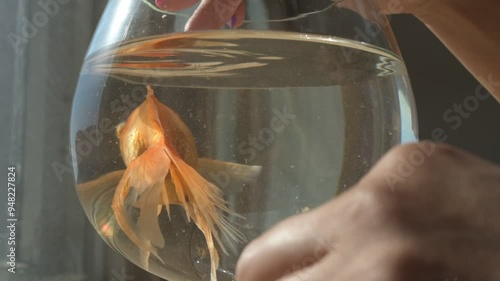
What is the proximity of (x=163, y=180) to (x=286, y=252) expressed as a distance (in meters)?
0.11

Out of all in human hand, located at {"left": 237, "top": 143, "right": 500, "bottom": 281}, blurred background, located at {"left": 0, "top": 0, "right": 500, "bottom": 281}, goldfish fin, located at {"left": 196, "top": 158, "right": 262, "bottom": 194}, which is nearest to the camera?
human hand, located at {"left": 237, "top": 143, "right": 500, "bottom": 281}

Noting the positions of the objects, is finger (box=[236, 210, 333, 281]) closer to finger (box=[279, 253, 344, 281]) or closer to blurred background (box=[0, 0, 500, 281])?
finger (box=[279, 253, 344, 281])

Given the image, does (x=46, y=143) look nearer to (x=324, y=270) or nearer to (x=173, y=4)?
(x=173, y=4)

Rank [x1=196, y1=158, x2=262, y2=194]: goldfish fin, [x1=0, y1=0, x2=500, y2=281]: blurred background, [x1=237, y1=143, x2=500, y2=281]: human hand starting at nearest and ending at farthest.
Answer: [x1=237, y1=143, x2=500, y2=281]: human hand
[x1=196, y1=158, x2=262, y2=194]: goldfish fin
[x1=0, y1=0, x2=500, y2=281]: blurred background

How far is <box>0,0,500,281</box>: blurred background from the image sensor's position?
1.97 ft

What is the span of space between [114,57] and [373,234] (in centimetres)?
17

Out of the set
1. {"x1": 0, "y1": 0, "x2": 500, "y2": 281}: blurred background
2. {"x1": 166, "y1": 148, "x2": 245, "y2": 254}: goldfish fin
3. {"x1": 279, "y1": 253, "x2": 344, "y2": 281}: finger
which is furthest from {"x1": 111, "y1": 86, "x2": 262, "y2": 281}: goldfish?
{"x1": 0, "y1": 0, "x2": 500, "y2": 281}: blurred background

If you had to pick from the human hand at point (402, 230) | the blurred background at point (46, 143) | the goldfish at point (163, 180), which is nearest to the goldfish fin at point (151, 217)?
the goldfish at point (163, 180)

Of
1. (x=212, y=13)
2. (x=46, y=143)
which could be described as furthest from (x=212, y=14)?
(x=46, y=143)

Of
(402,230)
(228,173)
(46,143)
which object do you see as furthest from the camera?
(46,143)

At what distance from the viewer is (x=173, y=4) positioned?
0.27 metres

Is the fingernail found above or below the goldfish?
above

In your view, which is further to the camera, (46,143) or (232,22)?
(46,143)

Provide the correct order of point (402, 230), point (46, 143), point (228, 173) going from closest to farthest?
1. point (402, 230)
2. point (228, 173)
3. point (46, 143)
